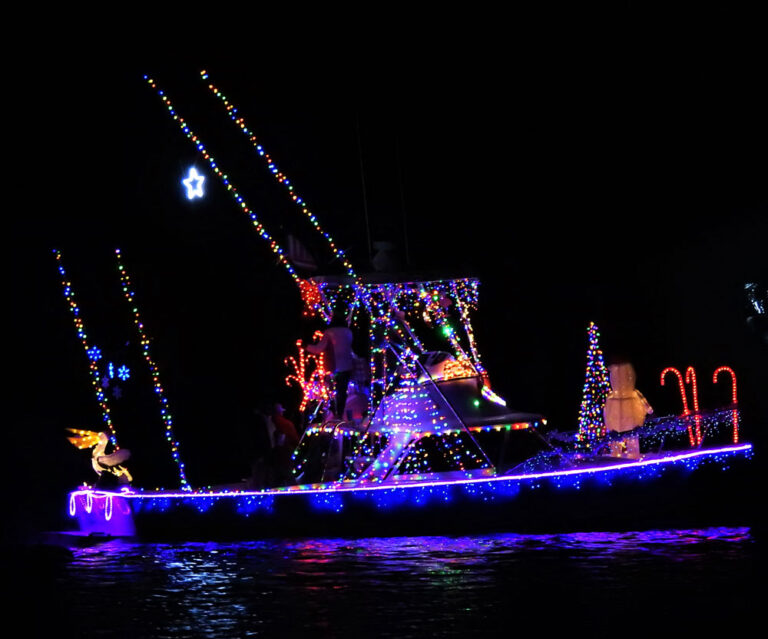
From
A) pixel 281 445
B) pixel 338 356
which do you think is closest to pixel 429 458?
pixel 338 356

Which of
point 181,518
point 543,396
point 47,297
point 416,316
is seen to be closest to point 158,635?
point 181,518

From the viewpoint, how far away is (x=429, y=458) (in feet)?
48.5

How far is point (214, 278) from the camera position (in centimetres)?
2048

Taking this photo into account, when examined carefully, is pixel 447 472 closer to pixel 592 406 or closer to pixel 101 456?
pixel 592 406

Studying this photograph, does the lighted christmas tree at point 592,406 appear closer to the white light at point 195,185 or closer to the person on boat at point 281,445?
the person on boat at point 281,445

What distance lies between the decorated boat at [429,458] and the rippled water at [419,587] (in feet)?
1.55

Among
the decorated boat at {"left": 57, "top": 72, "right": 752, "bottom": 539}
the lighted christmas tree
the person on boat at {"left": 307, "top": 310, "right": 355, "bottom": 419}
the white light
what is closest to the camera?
the decorated boat at {"left": 57, "top": 72, "right": 752, "bottom": 539}

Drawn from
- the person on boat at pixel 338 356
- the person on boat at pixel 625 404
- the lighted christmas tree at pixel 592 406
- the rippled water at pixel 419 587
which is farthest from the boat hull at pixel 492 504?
the lighted christmas tree at pixel 592 406

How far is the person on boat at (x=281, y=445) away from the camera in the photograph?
15.3 metres

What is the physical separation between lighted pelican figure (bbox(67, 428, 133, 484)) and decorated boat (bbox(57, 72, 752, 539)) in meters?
0.02

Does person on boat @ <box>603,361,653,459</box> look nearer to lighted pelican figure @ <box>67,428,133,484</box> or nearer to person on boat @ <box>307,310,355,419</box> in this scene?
person on boat @ <box>307,310,355,419</box>

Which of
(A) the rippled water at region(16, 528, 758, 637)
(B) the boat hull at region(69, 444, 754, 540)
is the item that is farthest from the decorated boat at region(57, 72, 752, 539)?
(A) the rippled water at region(16, 528, 758, 637)

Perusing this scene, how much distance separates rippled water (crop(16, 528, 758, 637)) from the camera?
358 inches

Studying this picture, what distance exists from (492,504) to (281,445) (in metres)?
2.93
